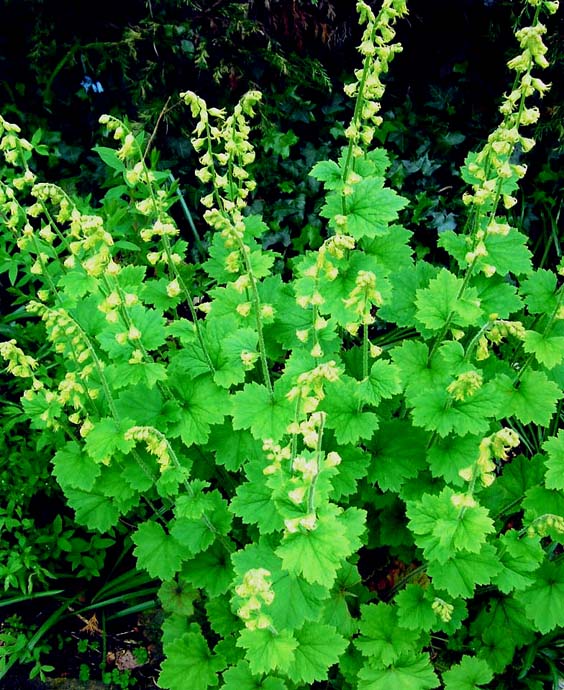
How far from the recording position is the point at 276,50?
454cm

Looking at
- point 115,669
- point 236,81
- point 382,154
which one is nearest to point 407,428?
point 382,154

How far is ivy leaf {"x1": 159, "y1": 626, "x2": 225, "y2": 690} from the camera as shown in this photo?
9.55 feet

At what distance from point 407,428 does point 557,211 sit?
2759 millimetres

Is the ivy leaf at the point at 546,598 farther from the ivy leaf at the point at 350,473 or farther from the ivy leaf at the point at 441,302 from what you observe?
the ivy leaf at the point at 441,302

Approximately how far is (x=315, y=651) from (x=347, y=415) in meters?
0.95

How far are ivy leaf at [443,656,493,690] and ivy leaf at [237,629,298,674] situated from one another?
0.97 metres

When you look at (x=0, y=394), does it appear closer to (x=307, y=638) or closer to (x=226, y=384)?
(x=226, y=384)

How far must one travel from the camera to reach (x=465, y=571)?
8.71 ft

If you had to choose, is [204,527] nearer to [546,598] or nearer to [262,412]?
[262,412]

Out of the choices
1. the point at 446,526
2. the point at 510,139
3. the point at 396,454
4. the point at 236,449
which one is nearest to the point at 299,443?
the point at 236,449

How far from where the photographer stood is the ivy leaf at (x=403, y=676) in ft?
9.29

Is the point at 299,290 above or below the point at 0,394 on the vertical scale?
above

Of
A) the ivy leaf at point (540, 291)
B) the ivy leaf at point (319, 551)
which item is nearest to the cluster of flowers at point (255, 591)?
the ivy leaf at point (319, 551)

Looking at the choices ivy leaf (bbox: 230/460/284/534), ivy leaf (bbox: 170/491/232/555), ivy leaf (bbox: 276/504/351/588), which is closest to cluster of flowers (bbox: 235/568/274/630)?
ivy leaf (bbox: 276/504/351/588)
